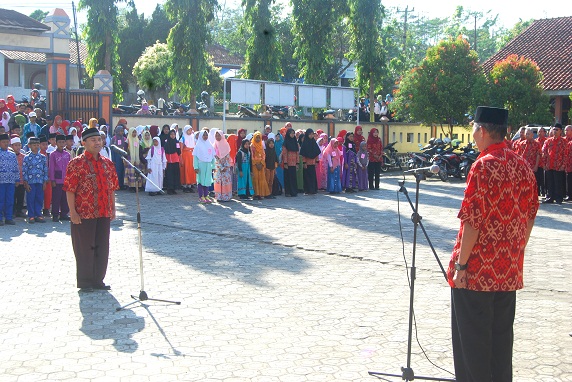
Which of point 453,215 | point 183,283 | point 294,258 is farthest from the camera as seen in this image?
point 453,215

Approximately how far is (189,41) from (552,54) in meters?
19.3

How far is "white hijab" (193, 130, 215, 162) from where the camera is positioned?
60.0ft

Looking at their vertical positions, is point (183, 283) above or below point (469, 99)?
below

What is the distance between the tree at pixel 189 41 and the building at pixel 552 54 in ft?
48.6

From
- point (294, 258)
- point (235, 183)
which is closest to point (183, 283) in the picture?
point (294, 258)

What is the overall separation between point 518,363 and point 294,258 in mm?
5083

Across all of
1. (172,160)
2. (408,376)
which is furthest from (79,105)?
(408,376)

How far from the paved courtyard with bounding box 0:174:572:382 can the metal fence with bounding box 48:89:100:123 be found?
32.8ft

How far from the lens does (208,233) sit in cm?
1314

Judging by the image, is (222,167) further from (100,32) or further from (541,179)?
(100,32)

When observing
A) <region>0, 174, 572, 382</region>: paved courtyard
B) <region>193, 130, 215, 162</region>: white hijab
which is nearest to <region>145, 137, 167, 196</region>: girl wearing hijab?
<region>193, 130, 215, 162</region>: white hijab

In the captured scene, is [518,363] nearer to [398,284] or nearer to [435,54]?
[398,284]

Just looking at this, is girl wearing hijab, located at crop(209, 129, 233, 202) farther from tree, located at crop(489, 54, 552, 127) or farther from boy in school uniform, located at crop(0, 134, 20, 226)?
tree, located at crop(489, 54, 552, 127)

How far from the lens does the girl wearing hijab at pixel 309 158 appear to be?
20.2m
